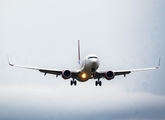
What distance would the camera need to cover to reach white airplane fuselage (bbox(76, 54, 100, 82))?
6881cm

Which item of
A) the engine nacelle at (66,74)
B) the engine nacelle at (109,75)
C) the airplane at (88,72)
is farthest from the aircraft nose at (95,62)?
the engine nacelle at (66,74)

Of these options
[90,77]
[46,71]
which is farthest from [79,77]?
[46,71]

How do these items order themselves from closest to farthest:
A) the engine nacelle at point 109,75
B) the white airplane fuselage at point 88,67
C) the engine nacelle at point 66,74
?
the white airplane fuselage at point 88,67
the engine nacelle at point 66,74
the engine nacelle at point 109,75

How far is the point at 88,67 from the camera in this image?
70.0 meters

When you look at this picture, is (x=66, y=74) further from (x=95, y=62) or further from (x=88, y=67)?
(x=95, y=62)

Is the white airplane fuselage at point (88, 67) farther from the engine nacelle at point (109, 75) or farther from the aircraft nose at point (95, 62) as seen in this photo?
the engine nacelle at point (109, 75)

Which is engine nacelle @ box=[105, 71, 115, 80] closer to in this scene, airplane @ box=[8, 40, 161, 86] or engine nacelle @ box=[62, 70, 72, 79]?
airplane @ box=[8, 40, 161, 86]

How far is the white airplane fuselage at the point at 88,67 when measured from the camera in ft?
226

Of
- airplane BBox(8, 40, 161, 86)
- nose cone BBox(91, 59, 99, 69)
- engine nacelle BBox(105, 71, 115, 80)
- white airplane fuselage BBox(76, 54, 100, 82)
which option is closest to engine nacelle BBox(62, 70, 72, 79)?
airplane BBox(8, 40, 161, 86)

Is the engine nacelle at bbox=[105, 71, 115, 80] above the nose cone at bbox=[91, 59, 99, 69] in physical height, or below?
below

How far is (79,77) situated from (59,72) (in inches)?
176

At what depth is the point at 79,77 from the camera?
7531 centimetres

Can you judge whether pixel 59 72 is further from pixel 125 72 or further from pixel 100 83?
pixel 125 72

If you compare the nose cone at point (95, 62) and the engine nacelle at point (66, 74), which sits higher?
the nose cone at point (95, 62)
